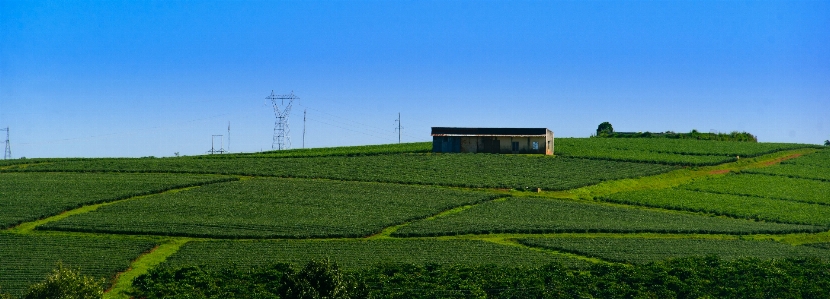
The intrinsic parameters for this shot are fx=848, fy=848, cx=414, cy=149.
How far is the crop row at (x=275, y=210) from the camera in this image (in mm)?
60062

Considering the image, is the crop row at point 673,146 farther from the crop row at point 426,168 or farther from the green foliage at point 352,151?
the green foliage at point 352,151

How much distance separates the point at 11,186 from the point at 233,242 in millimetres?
29362

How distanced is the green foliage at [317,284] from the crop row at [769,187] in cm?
5056

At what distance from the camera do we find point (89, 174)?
282 ft

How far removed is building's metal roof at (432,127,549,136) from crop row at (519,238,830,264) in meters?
43.5

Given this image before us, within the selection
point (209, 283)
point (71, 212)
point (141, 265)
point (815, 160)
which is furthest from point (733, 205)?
point (71, 212)

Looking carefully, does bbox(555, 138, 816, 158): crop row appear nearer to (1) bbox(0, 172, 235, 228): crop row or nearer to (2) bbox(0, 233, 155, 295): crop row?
(1) bbox(0, 172, 235, 228): crop row

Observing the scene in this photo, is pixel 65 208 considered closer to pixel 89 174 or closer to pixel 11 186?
pixel 11 186

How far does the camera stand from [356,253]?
54406 millimetres

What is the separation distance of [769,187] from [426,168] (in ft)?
113

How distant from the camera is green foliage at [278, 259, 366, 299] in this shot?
41.8m

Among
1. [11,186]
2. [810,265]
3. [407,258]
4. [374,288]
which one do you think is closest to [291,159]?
[11,186]

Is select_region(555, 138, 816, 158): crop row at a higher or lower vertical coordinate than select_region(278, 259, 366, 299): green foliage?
higher

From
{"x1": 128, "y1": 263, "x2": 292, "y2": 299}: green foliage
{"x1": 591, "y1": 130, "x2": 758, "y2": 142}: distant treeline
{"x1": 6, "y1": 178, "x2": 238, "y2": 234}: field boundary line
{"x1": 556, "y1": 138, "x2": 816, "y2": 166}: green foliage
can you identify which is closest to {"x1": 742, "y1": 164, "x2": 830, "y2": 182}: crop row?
{"x1": 556, "y1": 138, "x2": 816, "y2": 166}: green foliage
